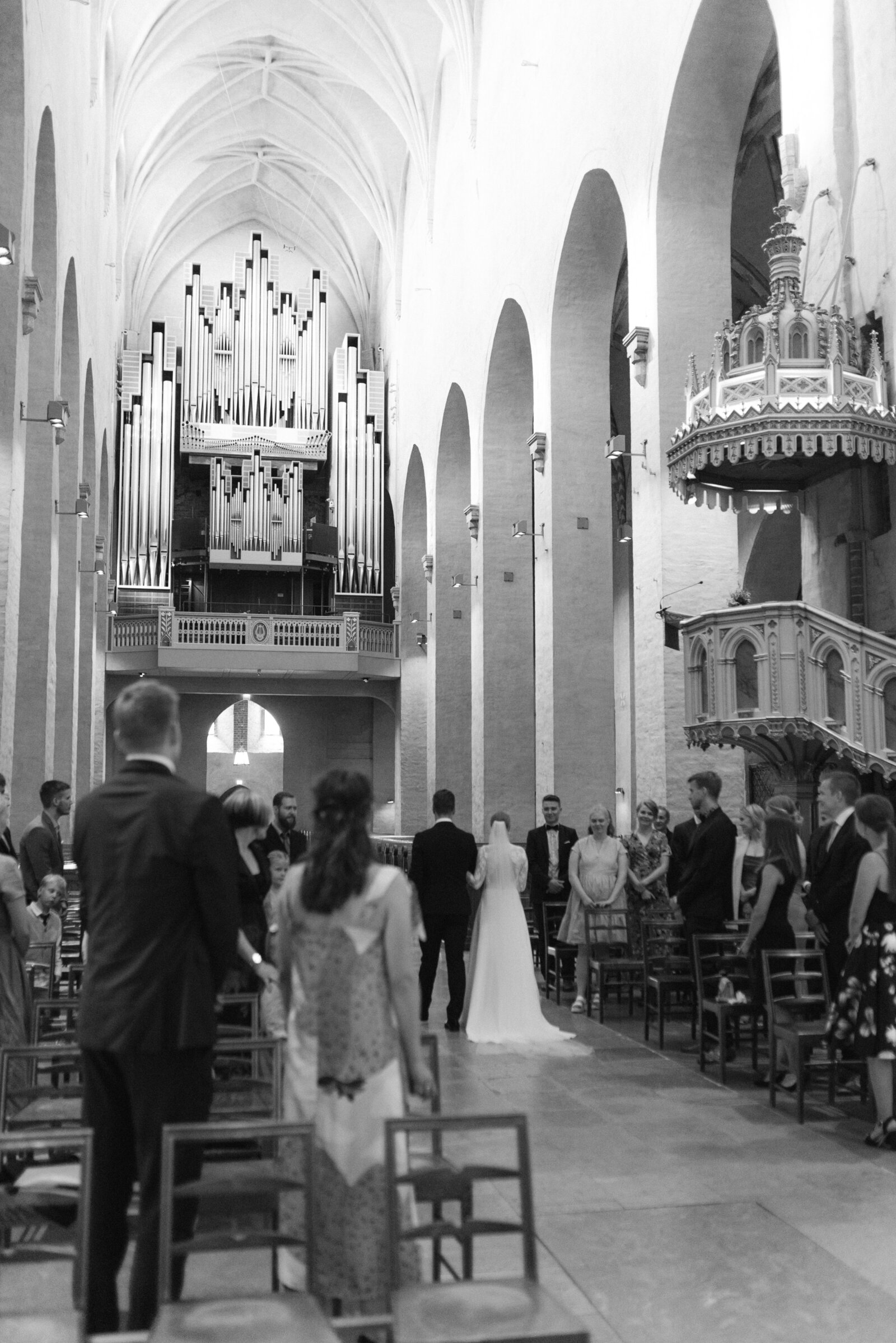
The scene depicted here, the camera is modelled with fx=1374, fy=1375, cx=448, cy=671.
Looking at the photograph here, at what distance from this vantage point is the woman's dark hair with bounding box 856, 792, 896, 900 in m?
5.63

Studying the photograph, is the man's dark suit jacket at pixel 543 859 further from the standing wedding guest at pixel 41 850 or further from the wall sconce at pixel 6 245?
the wall sconce at pixel 6 245

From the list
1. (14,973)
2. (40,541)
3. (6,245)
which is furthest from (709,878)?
(40,541)

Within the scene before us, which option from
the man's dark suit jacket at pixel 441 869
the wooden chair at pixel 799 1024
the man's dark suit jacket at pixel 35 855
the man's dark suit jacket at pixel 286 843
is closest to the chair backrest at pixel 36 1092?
the man's dark suit jacket at pixel 286 843

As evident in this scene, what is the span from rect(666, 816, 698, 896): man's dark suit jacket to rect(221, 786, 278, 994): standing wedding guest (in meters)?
3.43

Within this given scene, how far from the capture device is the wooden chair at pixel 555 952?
10.3m

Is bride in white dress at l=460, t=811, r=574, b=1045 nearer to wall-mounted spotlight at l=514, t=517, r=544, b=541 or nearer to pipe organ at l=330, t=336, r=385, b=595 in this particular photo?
wall-mounted spotlight at l=514, t=517, r=544, b=541

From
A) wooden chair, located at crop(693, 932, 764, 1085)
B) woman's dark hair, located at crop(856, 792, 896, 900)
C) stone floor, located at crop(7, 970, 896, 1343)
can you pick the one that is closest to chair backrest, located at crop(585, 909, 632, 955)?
wooden chair, located at crop(693, 932, 764, 1085)

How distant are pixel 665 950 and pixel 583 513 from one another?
8.16 metres

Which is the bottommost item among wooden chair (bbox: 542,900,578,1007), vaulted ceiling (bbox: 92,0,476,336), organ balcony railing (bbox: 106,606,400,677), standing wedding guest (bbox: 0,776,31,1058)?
wooden chair (bbox: 542,900,578,1007)

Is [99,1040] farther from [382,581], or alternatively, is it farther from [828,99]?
[382,581]

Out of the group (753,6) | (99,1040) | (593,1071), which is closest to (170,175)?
(753,6)

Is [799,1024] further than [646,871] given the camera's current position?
No

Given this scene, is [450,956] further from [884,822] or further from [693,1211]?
[693,1211]

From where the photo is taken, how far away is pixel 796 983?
714 cm
